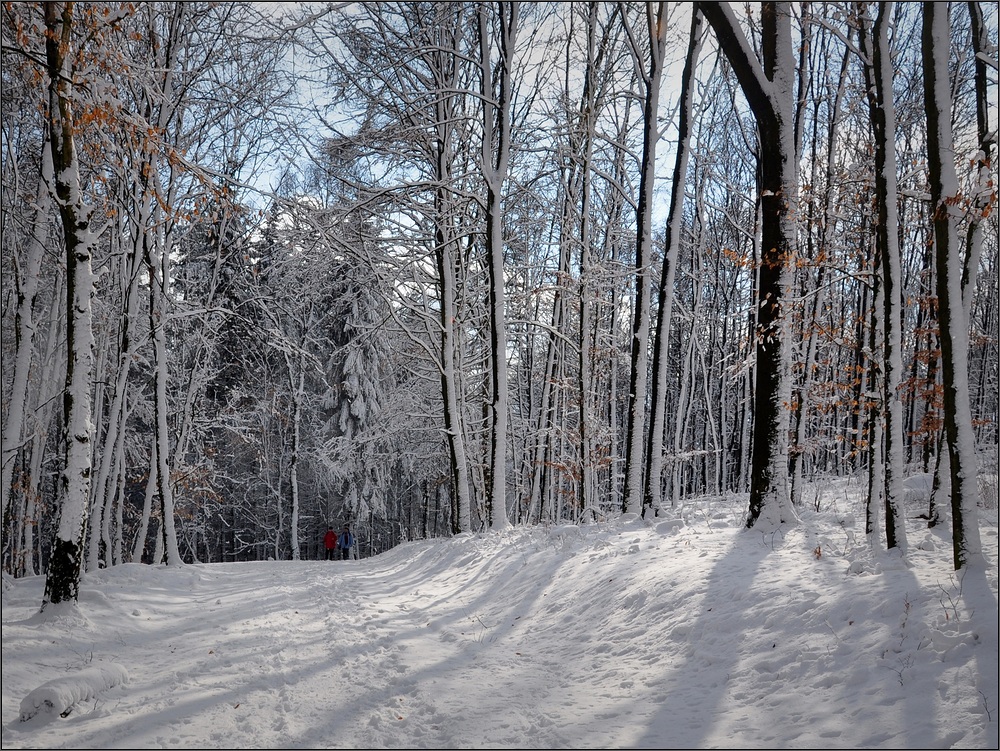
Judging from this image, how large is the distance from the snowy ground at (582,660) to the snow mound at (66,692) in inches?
0.5

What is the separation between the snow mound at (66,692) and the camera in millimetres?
3744

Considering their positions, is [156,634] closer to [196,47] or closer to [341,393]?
[196,47]

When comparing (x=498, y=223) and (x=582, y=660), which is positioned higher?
→ (x=498, y=223)

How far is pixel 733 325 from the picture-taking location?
24766mm

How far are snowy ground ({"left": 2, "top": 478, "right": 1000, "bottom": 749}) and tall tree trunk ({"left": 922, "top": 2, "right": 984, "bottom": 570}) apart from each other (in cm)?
47

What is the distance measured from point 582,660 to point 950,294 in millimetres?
4351

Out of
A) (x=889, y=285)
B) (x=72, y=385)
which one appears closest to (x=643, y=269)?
(x=889, y=285)

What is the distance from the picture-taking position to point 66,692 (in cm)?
384

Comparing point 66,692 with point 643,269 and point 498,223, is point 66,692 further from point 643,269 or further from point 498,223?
point 498,223

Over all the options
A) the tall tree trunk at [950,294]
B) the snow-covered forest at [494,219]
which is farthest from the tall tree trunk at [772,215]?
the tall tree trunk at [950,294]

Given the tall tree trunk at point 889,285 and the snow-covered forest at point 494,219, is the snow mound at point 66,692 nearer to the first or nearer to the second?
the snow-covered forest at point 494,219

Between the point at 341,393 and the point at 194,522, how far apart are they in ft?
25.6

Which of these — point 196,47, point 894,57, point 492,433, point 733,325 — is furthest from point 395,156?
point 733,325

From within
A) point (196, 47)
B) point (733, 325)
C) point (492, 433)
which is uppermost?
point (196, 47)
